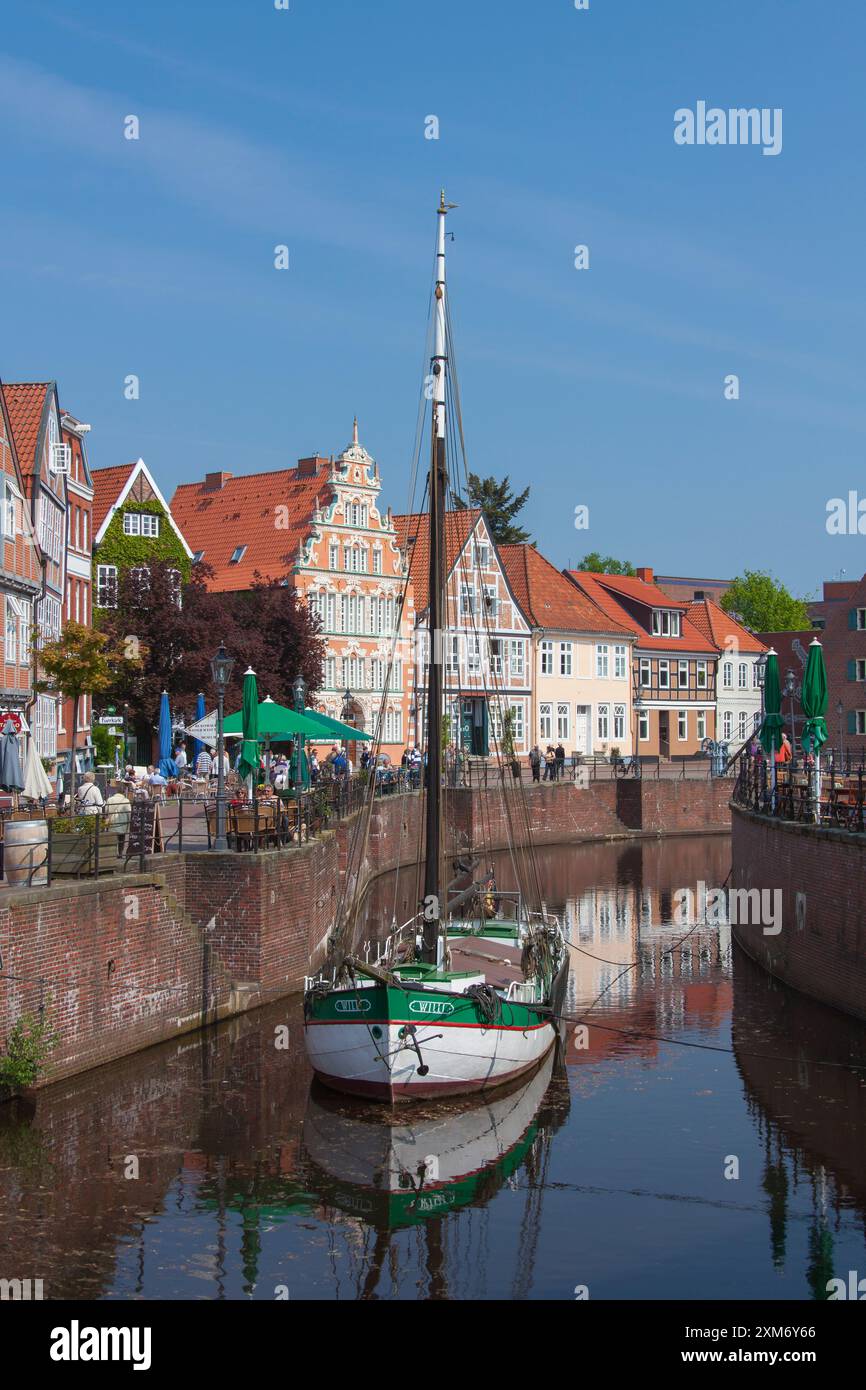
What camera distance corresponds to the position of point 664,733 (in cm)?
8288

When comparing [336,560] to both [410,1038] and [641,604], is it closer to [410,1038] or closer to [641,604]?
[641,604]

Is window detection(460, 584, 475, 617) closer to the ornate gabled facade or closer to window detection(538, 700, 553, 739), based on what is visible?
the ornate gabled facade

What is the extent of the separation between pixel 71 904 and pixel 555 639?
183 feet

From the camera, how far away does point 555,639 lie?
245ft

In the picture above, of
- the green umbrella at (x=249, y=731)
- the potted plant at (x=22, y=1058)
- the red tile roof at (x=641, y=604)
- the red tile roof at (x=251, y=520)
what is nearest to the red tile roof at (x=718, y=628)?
the red tile roof at (x=641, y=604)

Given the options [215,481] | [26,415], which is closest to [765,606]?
[215,481]

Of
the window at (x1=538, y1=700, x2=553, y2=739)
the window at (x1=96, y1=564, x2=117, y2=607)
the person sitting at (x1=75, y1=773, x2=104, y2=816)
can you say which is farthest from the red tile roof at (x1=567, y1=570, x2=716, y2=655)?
the person sitting at (x1=75, y1=773, x2=104, y2=816)

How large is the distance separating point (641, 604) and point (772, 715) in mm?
49862

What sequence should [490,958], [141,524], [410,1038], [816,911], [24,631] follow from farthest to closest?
[141,524]
[24,631]
[816,911]
[490,958]
[410,1038]

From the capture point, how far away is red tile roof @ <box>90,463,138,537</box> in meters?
55.1

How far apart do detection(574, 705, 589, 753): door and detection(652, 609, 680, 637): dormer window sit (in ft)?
26.9
